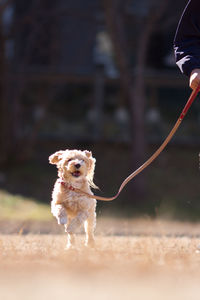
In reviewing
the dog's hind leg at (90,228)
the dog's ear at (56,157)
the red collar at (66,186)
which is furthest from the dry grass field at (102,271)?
the dog's ear at (56,157)

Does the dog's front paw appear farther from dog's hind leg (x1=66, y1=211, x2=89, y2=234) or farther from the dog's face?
the dog's face

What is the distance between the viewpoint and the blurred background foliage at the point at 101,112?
14430mm

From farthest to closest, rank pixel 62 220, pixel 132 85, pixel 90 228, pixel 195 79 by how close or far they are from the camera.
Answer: pixel 132 85 < pixel 90 228 < pixel 62 220 < pixel 195 79

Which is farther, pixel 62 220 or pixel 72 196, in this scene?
pixel 72 196

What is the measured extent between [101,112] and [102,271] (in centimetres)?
1254

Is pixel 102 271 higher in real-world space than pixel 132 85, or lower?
lower

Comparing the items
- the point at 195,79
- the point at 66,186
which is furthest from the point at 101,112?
the point at 195,79

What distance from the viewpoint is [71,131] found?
1698cm

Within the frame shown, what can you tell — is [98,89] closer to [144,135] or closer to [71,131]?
[71,131]

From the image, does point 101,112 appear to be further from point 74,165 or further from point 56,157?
point 74,165

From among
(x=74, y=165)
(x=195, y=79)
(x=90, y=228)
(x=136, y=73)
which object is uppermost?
(x=136, y=73)

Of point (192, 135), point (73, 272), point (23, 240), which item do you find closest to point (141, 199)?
point (192, 135)

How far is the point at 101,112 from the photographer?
16.8 m

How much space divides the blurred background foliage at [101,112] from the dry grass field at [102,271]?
22.9ft
